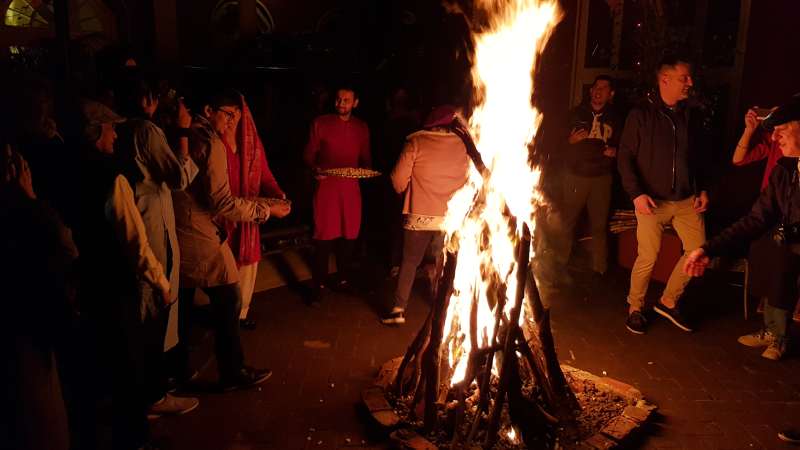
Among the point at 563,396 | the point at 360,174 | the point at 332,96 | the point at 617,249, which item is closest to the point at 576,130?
the point at 617,249

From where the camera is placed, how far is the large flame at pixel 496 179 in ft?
14.9

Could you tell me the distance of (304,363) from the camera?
18.4 feet

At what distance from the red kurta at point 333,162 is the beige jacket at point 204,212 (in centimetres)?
222

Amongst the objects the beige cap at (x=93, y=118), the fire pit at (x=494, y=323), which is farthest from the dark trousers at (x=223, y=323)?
the beige cap at (x=93, y=118)

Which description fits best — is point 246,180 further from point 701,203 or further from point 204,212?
point 701,203

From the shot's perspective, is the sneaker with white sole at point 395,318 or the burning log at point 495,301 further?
the sneaker with white sole at point 395,318

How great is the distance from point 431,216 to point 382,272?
86.6 inches

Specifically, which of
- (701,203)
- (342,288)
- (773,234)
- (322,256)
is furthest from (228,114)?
(773,234)

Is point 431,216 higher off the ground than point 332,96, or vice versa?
point 332,96

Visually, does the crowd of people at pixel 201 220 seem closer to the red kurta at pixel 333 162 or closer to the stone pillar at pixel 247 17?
the red kurta at pixel 333 162

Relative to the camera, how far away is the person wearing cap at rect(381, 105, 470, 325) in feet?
20.5

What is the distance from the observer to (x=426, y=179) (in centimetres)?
633

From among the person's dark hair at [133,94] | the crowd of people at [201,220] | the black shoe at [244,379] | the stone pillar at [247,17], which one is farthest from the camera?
the stone pillar at [247,17]

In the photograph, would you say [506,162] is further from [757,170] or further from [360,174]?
[757,170]
